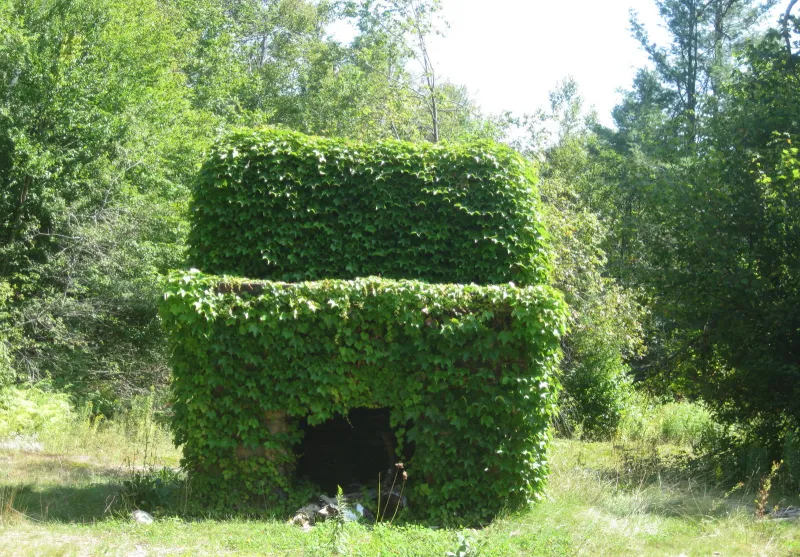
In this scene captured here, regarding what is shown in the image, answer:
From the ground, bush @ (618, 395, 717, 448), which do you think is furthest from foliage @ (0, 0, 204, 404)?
bush @ (618, 395, 717, 448)

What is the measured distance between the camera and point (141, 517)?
332 inches

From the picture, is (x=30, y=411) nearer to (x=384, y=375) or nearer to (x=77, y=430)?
(x=77, y=430)

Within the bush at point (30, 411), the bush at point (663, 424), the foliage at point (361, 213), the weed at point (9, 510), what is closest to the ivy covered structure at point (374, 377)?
the foliage at point (361, 213)

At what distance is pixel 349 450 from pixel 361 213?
11.6 ft

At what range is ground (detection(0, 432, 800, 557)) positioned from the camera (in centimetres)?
728

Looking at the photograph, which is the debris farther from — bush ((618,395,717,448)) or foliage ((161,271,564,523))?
bush ((618,395,717,448))

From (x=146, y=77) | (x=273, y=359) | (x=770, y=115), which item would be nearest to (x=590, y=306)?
(x=770, y=115)

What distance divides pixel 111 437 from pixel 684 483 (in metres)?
10.8

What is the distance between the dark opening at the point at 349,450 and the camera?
1084 centimetres

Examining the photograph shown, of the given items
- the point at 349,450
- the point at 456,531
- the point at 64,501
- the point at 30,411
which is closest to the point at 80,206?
the point at 30,411

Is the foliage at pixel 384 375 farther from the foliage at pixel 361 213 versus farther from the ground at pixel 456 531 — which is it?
the foliage at pixel 361 213

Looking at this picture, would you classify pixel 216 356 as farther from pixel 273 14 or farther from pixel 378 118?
pixel 273 14

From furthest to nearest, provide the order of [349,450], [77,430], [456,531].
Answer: [77,430] → [349,450] → [456,531]

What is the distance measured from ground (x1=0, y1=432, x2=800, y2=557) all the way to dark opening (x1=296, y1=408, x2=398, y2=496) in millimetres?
2164
